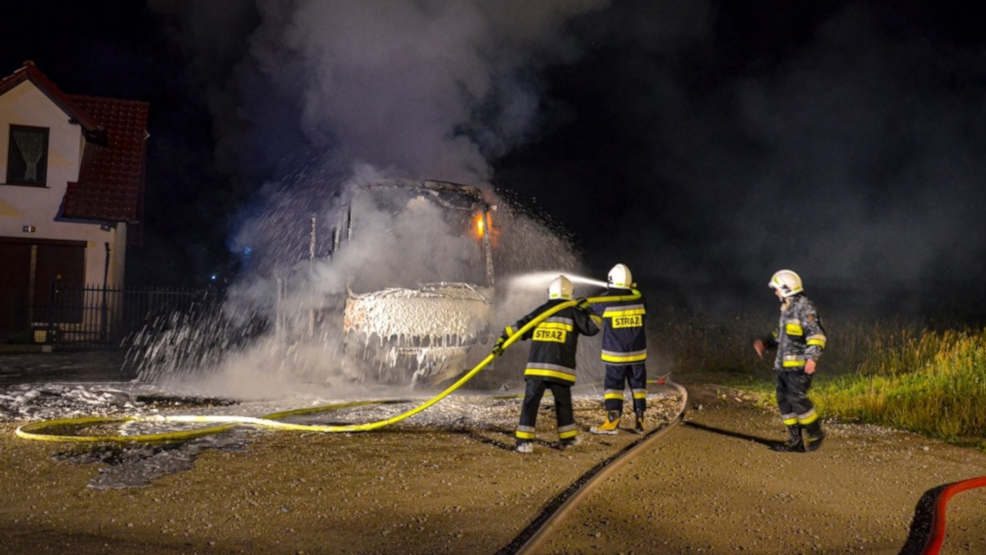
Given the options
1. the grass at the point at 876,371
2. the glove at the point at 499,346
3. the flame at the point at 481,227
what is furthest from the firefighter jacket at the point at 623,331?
the flame at the point at 481,227

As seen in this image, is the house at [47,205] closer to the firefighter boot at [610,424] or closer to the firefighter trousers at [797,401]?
the firefighter boot at [610,424]

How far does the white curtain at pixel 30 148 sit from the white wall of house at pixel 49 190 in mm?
242

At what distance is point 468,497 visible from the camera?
429 cm

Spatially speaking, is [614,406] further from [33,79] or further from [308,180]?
[33,79]

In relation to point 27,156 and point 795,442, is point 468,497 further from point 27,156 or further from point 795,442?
point 27,156

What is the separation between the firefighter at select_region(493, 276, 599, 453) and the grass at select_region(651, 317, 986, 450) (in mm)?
3625

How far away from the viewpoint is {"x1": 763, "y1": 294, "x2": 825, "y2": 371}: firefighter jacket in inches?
Result: 229

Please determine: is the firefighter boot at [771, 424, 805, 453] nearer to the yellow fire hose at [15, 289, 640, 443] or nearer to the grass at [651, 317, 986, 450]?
the grass at [651, 317, 986, 450]

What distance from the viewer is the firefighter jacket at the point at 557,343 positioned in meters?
5.76

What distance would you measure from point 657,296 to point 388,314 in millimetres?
17822

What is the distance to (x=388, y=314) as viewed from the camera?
8.19 meters

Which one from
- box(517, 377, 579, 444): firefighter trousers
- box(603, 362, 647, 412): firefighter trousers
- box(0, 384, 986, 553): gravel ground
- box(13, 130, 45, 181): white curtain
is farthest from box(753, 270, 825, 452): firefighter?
box(13, 130, 45, 181): white curtain

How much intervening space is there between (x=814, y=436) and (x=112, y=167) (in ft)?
57.8

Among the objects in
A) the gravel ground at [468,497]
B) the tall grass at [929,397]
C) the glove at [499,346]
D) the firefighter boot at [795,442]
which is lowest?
the gravel ground at [468,497]
